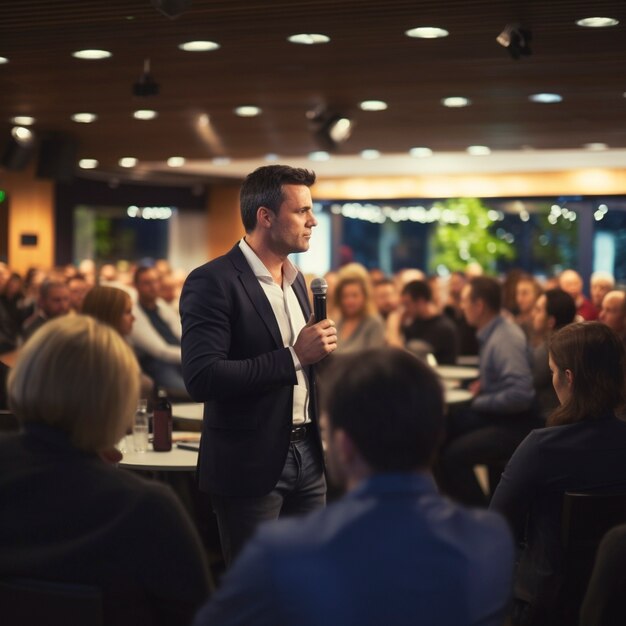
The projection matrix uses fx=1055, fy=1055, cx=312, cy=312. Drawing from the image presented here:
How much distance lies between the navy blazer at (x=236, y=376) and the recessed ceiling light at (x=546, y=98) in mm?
5794

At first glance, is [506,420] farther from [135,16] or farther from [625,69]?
[135,16]

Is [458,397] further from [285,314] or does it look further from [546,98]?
[285,314]

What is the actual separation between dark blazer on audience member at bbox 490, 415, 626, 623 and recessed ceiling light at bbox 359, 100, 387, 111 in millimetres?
6172

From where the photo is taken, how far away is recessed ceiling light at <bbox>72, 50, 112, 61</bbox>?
6551mm

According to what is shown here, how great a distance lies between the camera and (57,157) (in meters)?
11.0

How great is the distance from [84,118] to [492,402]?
214 inches

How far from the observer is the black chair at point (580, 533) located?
2.74 meters

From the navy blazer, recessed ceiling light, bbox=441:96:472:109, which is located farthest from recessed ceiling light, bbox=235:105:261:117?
the navy blazer

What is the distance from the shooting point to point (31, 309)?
1241cm

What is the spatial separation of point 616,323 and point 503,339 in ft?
2.70

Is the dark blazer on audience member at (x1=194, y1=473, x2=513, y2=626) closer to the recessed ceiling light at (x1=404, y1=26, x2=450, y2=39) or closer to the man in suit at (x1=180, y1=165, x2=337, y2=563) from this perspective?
the man in suit at (x1=180, y1=165, x2=337, y2=563)

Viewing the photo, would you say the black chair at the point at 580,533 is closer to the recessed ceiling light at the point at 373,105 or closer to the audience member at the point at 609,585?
the audience member at the point at 609,585

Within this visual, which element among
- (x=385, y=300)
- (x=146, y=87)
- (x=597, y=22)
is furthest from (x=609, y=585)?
(x=385, y=300)

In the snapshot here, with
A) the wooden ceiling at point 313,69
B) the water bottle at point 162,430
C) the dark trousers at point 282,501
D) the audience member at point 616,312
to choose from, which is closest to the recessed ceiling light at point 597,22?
the wooden ceiling at point 313,69
